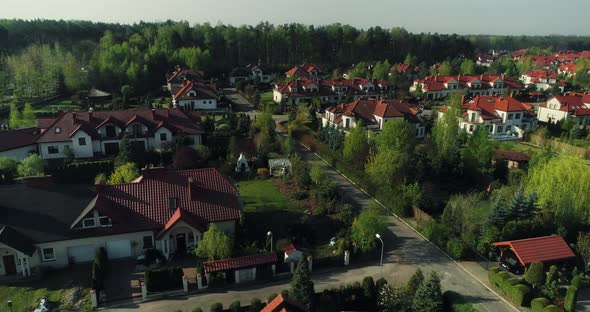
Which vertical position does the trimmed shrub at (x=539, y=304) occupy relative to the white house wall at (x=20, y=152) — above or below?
below

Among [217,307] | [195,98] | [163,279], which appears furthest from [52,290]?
[195,98]

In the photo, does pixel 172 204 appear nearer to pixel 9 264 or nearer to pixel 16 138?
pixel 9 264

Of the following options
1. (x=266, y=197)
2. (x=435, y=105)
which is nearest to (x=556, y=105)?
(x=435, y=105)

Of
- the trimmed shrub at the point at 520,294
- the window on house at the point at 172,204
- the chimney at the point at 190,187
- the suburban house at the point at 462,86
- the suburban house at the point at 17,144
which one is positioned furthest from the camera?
the suburban house at the point at 462,86

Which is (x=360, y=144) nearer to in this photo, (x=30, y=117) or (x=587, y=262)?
(x=587, y=262)

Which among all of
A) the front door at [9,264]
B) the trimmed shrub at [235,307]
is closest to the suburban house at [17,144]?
the front door at [9,264]

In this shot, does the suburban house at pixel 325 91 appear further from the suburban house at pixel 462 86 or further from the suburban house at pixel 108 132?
the suburban house at pixel 108 132
